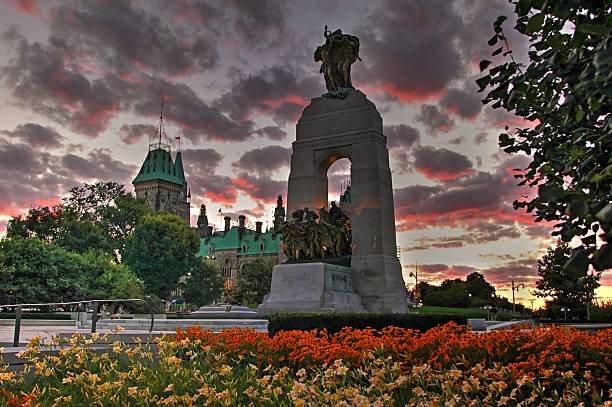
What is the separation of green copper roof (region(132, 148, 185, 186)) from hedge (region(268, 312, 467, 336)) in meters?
120

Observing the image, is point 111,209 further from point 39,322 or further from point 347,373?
point 347,373

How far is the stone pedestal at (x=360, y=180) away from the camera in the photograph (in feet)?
79.4

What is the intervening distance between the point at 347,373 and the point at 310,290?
49.0ft

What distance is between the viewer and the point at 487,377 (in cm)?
614

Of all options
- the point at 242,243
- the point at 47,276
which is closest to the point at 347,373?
the point at 47,276

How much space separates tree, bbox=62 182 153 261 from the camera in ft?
227

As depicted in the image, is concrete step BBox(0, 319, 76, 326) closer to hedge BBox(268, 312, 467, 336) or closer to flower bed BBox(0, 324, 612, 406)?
hedge BBox(268, 312, 467, 336)

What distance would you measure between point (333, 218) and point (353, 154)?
306 centimetres

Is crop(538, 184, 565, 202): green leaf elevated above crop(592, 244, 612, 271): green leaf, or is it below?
above

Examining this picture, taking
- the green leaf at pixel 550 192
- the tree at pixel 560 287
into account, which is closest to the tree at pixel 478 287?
the tree at pixel 560 287

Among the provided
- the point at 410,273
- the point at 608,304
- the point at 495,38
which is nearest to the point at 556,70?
the point at 495,38

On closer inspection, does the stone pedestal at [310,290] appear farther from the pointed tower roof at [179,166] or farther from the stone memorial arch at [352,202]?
the pointed tower roof at [179,166]

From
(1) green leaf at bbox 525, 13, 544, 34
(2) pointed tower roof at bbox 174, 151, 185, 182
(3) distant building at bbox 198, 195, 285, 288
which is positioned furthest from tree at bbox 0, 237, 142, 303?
(2) pointed tower roof at bbox 174, 151, 185, 182

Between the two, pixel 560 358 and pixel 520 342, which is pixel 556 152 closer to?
pixel 560 358
